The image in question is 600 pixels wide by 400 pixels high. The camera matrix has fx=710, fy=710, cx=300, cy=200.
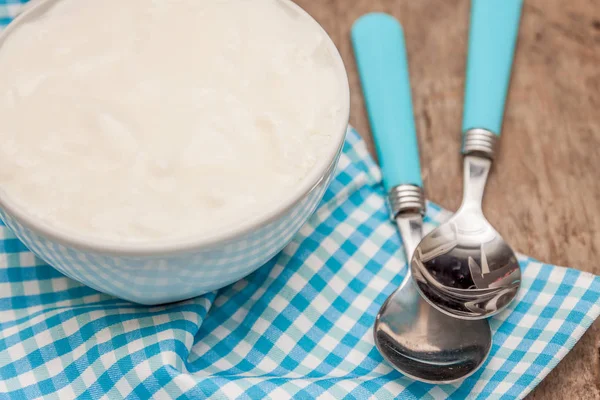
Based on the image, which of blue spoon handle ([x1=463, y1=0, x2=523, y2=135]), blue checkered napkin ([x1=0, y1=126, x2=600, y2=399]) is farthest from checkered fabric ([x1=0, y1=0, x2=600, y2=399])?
blue spoon handle ([x1=463, y1=0, x2=523, y2=135])

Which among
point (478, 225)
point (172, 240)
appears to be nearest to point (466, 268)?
point (478, 225)

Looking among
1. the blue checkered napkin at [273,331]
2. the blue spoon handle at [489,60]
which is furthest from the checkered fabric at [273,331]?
the blue spoon handle at [489,60]

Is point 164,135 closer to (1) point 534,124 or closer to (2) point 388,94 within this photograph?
(2) point 388,94

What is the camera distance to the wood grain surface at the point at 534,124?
0.82 metres

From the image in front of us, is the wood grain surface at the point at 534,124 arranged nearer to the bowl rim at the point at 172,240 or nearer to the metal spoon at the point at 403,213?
the metal spoon at the point at 403,213

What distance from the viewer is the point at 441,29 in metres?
1.03

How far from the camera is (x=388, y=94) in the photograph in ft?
2.96

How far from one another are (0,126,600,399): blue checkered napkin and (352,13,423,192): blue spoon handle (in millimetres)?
73

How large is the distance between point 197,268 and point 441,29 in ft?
1.94

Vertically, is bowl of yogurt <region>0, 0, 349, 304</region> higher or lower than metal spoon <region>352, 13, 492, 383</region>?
higher

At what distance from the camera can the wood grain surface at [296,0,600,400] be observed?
820 mm

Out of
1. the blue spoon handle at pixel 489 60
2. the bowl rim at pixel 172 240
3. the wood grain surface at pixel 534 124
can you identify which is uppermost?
the bowl rim at pixel 172 240

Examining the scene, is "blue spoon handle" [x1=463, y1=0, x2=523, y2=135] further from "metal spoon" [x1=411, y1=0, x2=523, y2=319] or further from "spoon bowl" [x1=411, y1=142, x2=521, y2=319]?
"spoon bowl" [x1=411, y1=142, x2=521, y2=319]

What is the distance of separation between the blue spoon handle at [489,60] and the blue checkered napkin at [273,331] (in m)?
0.14
